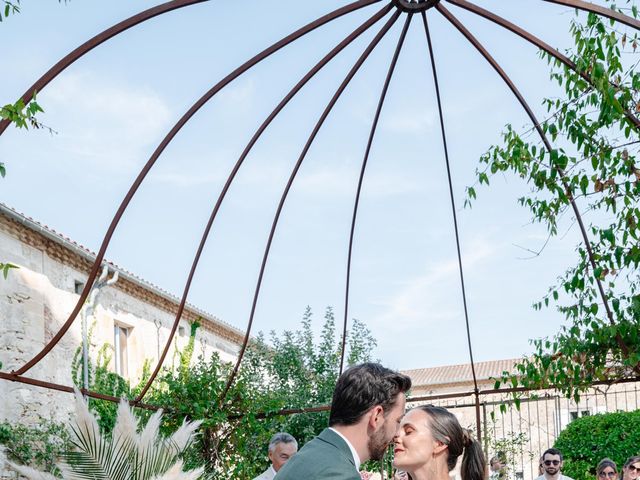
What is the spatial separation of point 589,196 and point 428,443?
2.97 m

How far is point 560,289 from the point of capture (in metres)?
6.02

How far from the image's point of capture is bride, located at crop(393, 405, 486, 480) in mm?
3363

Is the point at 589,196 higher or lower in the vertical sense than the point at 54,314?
lower

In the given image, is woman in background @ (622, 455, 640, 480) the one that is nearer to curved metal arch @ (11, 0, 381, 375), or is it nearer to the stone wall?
curved metal arch @ (11, 0, 381, 375)

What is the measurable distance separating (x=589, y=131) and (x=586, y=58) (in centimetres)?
60

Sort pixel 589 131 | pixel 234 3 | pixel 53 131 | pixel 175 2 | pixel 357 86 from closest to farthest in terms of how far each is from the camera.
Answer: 1. pixel 53 131
2. pixel 175 2
3. pixel 234 3
4. pixel 589 131
5. pixel 357 86

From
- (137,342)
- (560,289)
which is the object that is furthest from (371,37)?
(137,342)

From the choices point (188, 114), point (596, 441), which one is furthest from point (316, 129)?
point (596, 441)

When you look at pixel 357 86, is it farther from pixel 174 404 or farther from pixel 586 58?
pixel 174 404

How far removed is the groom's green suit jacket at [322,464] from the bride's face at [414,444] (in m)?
0.51

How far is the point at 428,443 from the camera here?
339cm

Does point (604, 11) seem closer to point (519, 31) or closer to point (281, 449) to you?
point (519, 31)

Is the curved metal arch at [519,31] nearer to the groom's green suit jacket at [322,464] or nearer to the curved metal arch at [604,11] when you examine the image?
the curved metal arch at [604,11]

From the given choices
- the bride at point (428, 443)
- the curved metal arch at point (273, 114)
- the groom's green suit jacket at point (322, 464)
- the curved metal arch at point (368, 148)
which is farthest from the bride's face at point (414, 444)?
the curved metal arch at point (273, 114)
